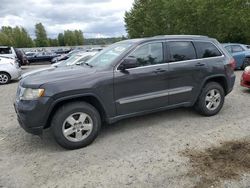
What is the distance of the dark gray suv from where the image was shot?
14.0 feet

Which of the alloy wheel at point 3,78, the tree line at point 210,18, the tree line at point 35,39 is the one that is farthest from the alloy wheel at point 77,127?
the tree line at point 35,39

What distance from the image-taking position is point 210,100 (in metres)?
5.82

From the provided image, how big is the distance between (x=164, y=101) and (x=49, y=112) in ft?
7.26

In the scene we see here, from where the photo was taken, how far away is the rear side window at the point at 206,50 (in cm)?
568

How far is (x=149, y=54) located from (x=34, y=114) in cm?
236

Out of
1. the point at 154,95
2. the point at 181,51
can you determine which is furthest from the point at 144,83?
the point at 181,51

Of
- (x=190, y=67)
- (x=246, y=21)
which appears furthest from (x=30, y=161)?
(x=246, y=21)

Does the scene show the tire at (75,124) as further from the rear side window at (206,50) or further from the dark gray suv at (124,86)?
the rear side window at (206,50)

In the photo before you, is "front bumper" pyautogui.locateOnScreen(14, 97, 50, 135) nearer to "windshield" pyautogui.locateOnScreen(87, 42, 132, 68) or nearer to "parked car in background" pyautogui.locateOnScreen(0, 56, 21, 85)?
"windshield" pyautogui.locateOnScreen(87, 42, 132, 68)

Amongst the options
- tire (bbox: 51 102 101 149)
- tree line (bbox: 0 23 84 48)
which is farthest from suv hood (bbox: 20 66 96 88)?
tree line (bbox: 0 23 84 48)

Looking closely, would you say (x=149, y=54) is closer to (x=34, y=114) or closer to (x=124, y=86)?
(x=124, y=86)

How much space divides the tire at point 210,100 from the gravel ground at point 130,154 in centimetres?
15

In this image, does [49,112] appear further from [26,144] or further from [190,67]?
[190,67]

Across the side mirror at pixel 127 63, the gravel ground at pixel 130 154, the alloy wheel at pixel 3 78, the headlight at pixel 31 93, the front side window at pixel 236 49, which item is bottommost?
the gravel ground at pixel 130 154
